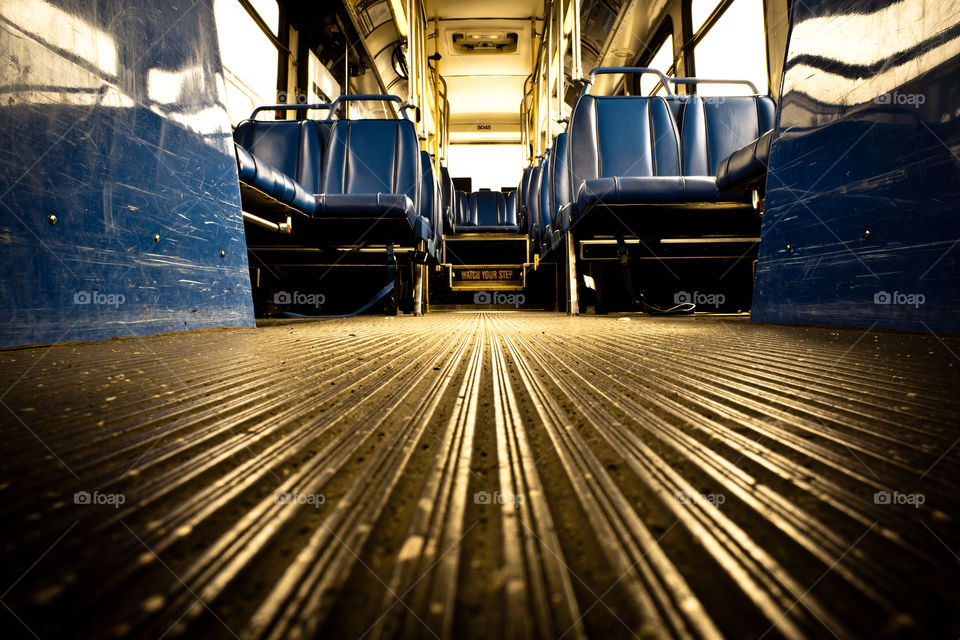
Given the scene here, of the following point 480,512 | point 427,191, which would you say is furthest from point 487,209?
point 480,512

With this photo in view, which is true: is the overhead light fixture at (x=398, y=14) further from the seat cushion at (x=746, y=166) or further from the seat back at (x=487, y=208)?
the seat cushion at (x=746, y=166)

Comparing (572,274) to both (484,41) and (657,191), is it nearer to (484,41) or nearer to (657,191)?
(657,191)

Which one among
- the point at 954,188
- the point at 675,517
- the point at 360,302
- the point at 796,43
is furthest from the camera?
the point at 360,302

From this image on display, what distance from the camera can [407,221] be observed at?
6.63 ft

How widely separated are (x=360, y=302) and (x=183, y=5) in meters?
1.83

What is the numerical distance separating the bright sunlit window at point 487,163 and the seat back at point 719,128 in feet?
20.6

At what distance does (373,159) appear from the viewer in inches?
102

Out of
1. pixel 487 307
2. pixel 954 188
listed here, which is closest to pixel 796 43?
pixel 954 188

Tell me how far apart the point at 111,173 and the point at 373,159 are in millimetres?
1899

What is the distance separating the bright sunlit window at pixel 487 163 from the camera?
844 cm

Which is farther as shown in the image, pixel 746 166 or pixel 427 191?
pixel 427 191

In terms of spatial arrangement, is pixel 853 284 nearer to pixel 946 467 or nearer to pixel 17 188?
pixel 946 467

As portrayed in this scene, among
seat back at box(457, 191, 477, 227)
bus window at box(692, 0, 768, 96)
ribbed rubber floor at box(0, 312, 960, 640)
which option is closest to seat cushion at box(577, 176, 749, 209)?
ribbed rubber floor at box(0, 312, 960, 640)

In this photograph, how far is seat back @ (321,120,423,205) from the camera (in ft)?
8.45
